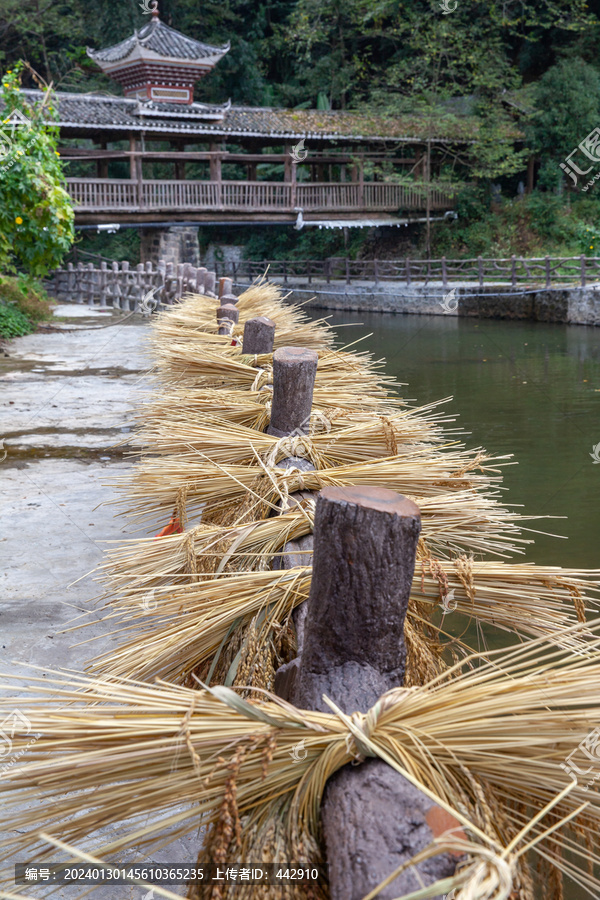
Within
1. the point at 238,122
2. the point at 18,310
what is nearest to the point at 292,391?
the point at 18,310

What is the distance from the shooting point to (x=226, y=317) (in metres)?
5.31

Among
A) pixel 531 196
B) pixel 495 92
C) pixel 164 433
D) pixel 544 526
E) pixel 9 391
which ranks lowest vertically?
pixel 544 526

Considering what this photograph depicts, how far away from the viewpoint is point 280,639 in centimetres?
176

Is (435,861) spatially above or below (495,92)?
below

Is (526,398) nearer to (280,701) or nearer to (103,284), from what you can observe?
(280,701)

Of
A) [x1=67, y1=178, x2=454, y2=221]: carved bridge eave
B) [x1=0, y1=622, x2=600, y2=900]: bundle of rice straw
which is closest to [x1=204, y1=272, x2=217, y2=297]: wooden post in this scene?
[x1=67, y1=178, x2=454, y2=221]: carved bridge eave

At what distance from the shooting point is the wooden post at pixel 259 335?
3.88 metres

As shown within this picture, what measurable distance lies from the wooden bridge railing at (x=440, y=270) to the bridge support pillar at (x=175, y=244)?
4.87 meters

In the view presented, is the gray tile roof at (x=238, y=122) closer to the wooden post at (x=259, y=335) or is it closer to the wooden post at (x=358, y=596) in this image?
the wooden post at (x=259, y=335)

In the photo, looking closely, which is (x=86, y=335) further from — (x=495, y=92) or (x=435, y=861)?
(x=495, y=92)

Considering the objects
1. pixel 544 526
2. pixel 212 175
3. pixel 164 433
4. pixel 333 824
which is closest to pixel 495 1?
pixel 212 175

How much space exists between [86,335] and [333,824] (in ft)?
41.5

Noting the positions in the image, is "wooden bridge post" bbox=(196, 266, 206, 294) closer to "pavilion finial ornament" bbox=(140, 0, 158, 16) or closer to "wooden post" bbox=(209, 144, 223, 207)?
"pavilion finial ornament" bbox=(140, 0, 158, 16)

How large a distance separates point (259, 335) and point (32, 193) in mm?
5847
